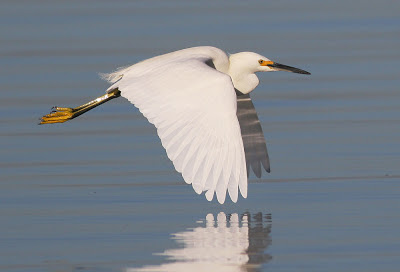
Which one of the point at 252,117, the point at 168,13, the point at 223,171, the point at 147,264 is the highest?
the point at 168,13

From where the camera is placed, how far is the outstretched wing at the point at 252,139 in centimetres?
969

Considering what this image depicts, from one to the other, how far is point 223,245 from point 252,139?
2294 millimetres

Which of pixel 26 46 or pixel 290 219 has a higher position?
pixel 26 46

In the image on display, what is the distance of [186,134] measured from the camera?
817 centimetres

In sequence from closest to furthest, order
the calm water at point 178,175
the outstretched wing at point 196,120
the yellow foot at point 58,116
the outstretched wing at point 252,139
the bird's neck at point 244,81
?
the calm water at point 178,175, the outstretched wing at point 196,120, the outstretched wing at point 252,139, the bird's neck at point 244,81, the yellow foot at point 58,116

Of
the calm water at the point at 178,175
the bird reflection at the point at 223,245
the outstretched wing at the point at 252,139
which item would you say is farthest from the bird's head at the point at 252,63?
the bird reflection at the point at 223,245

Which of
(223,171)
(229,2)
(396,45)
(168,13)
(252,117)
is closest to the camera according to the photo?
(223,171)

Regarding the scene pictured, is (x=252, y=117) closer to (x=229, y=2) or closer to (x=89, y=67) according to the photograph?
(x=89, y=67)

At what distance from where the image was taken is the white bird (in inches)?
309

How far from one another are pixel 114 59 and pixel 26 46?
65.3 inches

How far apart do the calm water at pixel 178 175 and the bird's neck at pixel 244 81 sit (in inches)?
21.2

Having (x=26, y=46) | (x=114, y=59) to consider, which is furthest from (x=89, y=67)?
(x=26, y=46)

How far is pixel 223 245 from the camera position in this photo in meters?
7.74

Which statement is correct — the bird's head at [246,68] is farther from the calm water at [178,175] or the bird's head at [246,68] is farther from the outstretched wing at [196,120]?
the outstretched wing at [196,120]
